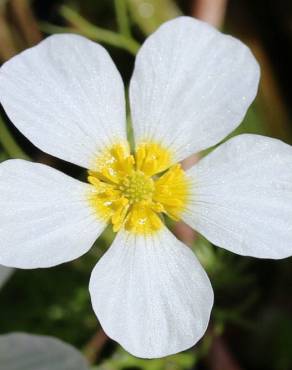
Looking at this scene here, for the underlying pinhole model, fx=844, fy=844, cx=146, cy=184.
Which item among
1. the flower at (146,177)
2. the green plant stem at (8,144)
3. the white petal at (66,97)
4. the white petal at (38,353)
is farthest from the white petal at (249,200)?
the green plant stem at (8,144)

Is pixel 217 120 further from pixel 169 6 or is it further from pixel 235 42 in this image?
pixel 169 6

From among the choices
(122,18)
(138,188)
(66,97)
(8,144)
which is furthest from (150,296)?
(122,18)

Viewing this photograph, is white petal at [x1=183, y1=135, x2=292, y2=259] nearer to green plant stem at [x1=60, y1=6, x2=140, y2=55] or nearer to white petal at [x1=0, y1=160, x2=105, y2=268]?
white petal at [x1=0, y1=160, x2=105, y2=268]

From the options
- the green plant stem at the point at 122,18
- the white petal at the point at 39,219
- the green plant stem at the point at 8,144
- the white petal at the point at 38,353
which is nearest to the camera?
the white petal at the point at 39,219

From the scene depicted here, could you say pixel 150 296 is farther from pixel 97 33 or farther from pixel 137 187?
pixel 97 33

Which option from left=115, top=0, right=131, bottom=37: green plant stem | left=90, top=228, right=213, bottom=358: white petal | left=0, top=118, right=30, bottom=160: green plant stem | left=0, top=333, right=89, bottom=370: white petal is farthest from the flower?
left=115, top=0, right=131, bottom=37: green plant stem

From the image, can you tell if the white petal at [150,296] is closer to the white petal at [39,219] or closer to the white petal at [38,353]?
the white petal at [39,219]
